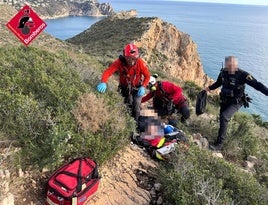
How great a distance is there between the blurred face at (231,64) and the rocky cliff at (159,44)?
865 inches

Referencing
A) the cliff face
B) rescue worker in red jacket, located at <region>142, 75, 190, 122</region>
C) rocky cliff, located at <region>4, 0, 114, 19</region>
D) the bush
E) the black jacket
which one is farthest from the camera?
rocky cliff, located at <region>4, 0, 114, 19</region>

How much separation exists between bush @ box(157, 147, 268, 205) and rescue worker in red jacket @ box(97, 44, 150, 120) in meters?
1.70

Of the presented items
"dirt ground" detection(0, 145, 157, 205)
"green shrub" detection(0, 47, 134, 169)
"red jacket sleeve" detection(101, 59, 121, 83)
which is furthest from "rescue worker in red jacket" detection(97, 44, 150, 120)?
"dirt ground" detection(0, 145, 157, 205)

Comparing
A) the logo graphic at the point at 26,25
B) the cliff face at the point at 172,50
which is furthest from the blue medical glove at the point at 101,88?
the cliff face at the point at 172,50

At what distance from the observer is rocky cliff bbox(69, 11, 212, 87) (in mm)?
30767

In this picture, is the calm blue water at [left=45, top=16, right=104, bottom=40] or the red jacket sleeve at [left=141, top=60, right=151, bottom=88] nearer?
the red jacket sleeve at [left=141, top=60, right=151, bottom=88]

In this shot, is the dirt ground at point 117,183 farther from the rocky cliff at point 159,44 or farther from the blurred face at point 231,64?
the rocky cliff at point 159,44

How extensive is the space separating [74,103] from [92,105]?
12.6 inches

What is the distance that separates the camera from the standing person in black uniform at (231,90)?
661cm

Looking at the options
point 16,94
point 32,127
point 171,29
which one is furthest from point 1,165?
point 171,29

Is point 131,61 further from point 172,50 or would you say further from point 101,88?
point 172,50

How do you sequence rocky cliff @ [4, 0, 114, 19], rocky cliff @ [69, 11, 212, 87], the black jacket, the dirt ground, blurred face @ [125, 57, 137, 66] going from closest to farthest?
1. the dirt ground
2. blurred face @ [125, 57, 137, 66]
3. the black jacket
4. rocky cliff @ [69, 11, 212, 87]
5. rocky cliff @ [4, 0, 114, 19]

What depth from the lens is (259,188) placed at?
4637 mm

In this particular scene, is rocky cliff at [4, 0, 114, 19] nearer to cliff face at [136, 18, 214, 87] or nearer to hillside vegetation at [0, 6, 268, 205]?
cliff face at [136, 18, 214, 87]
